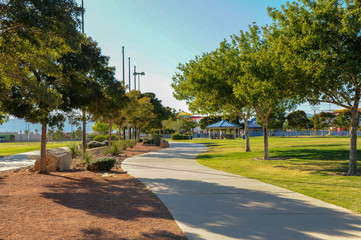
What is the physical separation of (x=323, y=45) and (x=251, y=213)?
7.22 metres

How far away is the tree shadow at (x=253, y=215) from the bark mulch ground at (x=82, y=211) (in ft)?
1.46

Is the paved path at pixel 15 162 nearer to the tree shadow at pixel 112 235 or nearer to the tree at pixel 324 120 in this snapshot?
the tree shadow at pixel 112 235

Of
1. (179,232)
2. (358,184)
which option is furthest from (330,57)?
(179,232)

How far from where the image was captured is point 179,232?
479 cm

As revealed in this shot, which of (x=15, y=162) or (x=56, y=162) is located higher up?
(x=56, y=162)

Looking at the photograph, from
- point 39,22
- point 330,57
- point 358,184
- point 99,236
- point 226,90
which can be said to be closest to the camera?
point 99,236

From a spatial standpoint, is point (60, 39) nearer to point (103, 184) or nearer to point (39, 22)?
point (39, 22)

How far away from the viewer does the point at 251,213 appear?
585cm

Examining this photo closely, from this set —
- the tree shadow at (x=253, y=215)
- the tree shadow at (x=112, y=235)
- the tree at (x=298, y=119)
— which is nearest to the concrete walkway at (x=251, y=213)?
the tree shadow at (x=253, y=215)

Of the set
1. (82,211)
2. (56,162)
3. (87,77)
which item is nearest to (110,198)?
(82,211)

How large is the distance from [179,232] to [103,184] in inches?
201

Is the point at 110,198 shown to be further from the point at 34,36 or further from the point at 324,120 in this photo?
the point at 324,120

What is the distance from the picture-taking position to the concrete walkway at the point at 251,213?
4.75m

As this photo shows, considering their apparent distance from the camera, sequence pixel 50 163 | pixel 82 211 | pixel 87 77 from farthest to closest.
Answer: pixel 87 77
pixel 50 163
pixel 82 211
